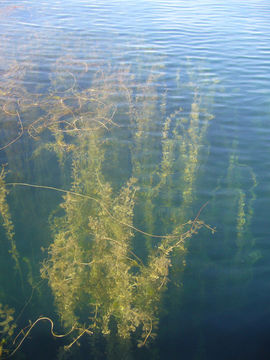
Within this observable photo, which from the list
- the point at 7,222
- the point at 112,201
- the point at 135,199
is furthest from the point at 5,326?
the point at 135,199

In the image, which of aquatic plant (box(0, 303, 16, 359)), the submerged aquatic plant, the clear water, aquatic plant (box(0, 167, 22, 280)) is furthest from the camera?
aquatic plant (box(0, 167, 22, 280))

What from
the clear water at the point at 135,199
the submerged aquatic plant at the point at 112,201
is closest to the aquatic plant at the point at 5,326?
the clear water at the point at 135,199

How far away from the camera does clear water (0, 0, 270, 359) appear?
5.81 feet

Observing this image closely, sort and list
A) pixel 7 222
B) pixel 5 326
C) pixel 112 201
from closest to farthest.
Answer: pixel 5 326 < pixel 7 222 < pixel 112 201

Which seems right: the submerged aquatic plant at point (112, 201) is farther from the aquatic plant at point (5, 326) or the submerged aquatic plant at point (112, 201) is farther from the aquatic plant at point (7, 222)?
the aquatic plant at point (5, 326)

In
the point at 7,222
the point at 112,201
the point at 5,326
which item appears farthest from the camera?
the point at 112,201

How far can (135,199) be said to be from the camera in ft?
8.38

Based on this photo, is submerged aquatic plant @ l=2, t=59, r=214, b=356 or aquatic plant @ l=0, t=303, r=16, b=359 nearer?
aquatic plant @ l=0, t=303, r=16, b=359

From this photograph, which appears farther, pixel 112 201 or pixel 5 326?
pixel 112 201

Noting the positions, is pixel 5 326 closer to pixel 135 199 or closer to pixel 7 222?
pixel 7 222

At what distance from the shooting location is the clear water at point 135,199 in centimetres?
177

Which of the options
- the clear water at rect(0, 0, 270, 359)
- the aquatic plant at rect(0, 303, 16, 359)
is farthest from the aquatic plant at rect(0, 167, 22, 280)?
the aquatic plant at rect(0, 303, 16, 359)

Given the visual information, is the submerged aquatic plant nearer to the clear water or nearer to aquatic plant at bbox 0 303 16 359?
the clear water

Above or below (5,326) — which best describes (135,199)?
above
